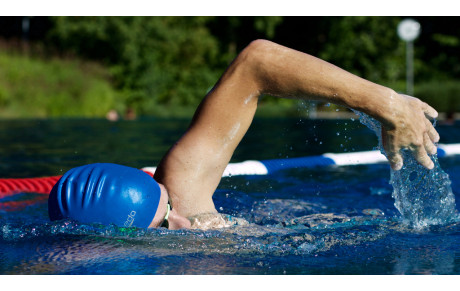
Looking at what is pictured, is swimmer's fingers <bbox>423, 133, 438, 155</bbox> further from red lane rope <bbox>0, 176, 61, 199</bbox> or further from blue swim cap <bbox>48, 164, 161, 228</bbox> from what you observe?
red lane rope <bbox>0, 176, 61, 199</bbox>

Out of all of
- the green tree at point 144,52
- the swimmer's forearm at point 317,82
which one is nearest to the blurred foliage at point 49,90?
the green tree at point 144,52

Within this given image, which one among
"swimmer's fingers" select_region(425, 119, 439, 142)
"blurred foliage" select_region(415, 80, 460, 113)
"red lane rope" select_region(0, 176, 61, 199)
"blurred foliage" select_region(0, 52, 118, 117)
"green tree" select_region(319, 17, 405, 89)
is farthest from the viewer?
"green tree" select_region(319, 17, 405, 89)

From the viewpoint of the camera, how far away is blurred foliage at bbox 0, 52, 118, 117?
18297mm

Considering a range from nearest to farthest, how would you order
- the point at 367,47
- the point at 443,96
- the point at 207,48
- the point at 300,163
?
the point at 300,163 < the point at 443,96 < the point at 367,47 < the point at 207,48

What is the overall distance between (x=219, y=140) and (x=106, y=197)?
0.54 meters

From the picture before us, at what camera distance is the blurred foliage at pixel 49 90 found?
18297 millimetres

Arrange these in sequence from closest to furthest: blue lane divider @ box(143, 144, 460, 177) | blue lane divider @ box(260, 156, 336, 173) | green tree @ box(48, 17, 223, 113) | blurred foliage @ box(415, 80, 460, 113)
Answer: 1. blue lane divider @ box(143, 144, 460, 177)
2. blue lane divider @ box(260, 156, 336, 173)
3. blurred foliage @ box(415, 80, 460, 113)
4. green tree @ box(48, 17, 223, 113)

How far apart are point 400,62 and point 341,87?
92.1 feet

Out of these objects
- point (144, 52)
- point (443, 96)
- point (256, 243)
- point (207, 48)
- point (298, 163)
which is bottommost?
point (443, 96)

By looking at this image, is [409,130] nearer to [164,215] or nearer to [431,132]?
[431,132]

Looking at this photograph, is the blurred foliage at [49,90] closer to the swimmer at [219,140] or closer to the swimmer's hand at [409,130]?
the swimmer at [219,140]

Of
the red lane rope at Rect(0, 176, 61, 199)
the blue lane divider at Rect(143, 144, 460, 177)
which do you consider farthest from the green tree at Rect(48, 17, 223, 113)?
the red lane rope at Rect(0, 176, 61, 199)

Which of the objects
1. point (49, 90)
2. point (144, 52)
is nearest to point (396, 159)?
point (49, 90)

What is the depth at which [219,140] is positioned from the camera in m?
2.51
